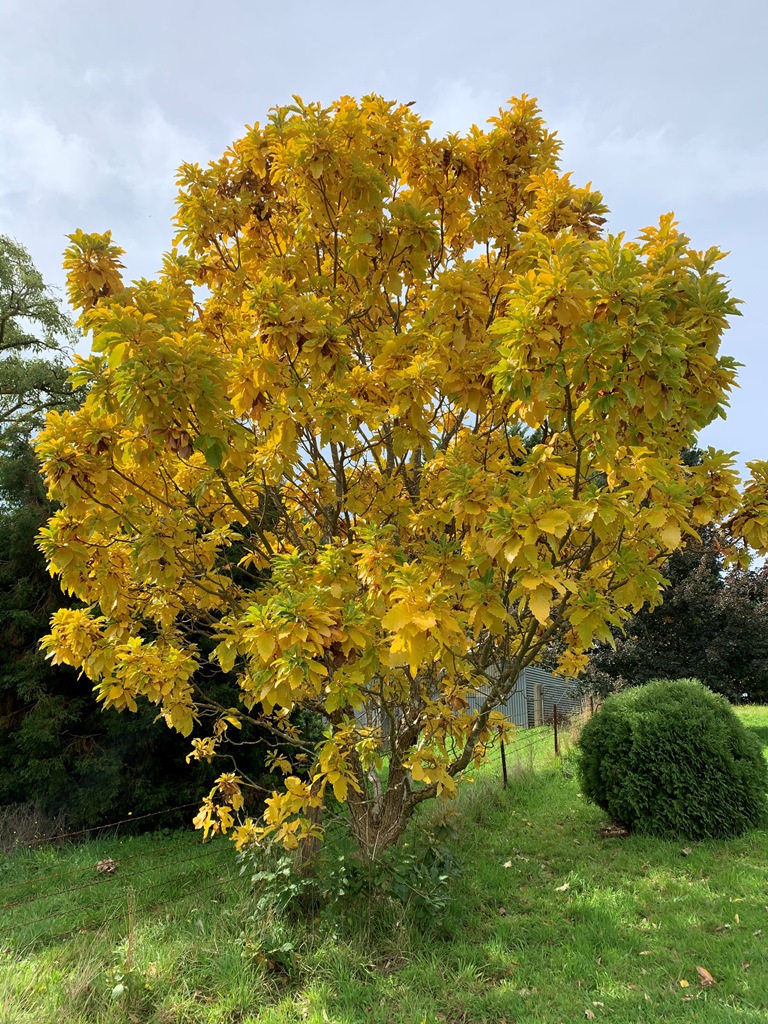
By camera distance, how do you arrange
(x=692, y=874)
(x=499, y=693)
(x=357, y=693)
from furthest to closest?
1. (x=692, y=874)
2. (x=499, y=693)
3. (x=357, y=693)

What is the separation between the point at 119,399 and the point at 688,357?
6.27 feet

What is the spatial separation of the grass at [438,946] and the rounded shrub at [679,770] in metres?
0.23

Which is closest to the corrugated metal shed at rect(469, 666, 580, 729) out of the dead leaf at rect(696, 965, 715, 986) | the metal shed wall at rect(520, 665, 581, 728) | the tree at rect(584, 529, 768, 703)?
the metal shed wall at rect(520, 665, 581, 728)

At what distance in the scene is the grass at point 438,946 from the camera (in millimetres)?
2715

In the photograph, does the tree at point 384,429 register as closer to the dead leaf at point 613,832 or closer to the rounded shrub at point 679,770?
the rounded shrub at point 679,770

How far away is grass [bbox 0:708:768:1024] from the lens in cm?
271

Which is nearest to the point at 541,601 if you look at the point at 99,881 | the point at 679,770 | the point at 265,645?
the point at 265,645

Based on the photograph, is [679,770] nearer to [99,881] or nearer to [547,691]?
[99,881]

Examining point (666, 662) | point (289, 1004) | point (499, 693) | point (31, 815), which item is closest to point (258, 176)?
point (499, 693)

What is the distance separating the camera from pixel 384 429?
324 centimetres

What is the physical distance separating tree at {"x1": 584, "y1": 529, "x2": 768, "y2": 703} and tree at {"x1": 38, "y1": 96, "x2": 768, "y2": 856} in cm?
665

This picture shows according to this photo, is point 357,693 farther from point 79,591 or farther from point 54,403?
point 54,403

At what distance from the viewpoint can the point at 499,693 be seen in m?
3.03

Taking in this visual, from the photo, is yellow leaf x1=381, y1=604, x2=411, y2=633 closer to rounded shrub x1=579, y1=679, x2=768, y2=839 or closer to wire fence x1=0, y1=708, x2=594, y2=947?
wire fence x1=0, y1=708, x2=594, y2=947
